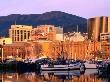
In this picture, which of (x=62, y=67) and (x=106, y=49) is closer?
(x=62, y=67)

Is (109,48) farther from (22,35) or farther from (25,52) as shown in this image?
(22,35)

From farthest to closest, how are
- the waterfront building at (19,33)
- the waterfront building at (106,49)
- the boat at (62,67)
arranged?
the waterfront building at (19,33) → the waterfront building at (106,49) → the boat at (62,67)

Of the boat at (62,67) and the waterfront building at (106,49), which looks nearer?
the boat at (62,67)

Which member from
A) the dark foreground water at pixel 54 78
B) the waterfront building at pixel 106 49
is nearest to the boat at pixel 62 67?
the dark foreground water at pixel 54 78

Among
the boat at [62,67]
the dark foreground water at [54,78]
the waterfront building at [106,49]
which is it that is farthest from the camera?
the waterfront building at [106,49]

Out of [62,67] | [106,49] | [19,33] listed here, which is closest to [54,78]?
[62,67]

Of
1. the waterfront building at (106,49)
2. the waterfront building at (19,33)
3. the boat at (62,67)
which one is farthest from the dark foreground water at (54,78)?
the waterfront building at (19,33)

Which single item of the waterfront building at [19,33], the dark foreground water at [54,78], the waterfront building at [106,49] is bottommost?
the dark foreground water at [54,78]

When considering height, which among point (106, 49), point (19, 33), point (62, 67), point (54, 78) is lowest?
point (54, 78)

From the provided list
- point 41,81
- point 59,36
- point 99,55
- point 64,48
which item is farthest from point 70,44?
point 41,81

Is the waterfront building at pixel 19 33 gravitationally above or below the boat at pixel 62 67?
above

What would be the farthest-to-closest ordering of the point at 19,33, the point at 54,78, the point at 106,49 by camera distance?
the point at 19,33 < the point at 106,49 < the point at 54,78

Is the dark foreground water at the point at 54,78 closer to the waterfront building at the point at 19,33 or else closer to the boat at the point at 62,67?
the boat at the point at 62,67

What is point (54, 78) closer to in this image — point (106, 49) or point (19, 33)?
point (106, 49)
